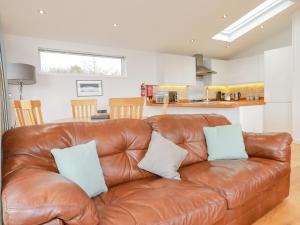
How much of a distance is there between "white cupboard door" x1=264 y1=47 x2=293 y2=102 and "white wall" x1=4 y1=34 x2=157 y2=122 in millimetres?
2773

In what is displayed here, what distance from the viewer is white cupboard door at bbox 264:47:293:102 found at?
485 cm

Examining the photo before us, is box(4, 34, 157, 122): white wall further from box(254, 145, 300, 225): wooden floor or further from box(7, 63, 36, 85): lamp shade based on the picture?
box(254, 145, 300, 225): wooden floor

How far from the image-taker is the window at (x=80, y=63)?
4.37m

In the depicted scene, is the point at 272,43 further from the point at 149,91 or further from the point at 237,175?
the point at 237,175

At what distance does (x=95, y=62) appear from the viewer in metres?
4.96

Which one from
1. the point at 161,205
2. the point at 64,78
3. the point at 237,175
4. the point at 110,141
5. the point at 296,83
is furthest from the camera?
the point at 296,83

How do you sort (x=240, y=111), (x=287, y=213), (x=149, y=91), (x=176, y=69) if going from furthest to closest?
1. (x=176, y=69)
2. (x=149, y=91)
3. (x=240, y=111)
4. (x=287, y=213)

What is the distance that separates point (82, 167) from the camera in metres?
1.48

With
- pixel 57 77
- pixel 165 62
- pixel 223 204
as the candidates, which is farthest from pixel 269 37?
pixel 223 204

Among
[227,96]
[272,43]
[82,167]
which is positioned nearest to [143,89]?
[227,96]

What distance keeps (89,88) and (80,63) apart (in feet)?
1.92

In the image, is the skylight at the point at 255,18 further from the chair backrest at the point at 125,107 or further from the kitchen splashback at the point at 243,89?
the chair backrest at the point at 125,107

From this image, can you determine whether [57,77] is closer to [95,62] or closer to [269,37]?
[95,62]

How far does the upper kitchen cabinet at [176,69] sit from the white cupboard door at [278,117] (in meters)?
2.09
